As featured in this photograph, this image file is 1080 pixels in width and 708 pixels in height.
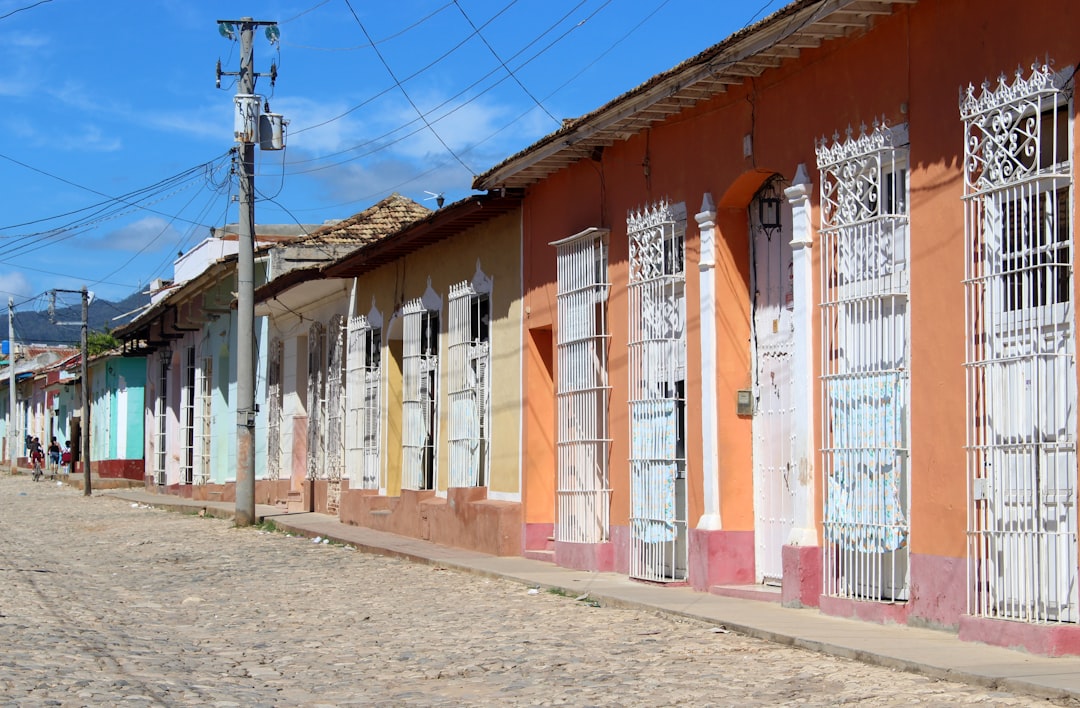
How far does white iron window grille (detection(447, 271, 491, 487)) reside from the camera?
16.6 metres

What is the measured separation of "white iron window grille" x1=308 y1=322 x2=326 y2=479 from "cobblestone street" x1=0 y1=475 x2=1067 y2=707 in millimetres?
8474

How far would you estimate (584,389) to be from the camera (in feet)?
44.8

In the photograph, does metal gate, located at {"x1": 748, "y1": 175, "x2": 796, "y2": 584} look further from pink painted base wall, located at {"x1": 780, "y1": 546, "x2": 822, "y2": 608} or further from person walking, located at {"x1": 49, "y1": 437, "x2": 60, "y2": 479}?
person walking, located at {"x1": 49, "y1": 437, "x2": 60, "y2": 479}

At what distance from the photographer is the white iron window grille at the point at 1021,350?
757cm

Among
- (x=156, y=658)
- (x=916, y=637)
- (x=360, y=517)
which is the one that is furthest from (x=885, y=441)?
(x=360, y=517)

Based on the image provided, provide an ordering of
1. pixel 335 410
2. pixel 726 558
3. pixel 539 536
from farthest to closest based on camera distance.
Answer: pixel 335 410
pixel 539 536
pixel 726 558

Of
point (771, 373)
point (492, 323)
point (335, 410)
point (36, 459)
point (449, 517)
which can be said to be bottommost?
point (36, 459)

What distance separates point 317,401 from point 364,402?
10.3 ft

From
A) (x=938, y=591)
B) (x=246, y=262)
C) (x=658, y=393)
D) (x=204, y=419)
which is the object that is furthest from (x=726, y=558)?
(x=204, y=419)

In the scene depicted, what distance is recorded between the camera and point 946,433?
8492 mm

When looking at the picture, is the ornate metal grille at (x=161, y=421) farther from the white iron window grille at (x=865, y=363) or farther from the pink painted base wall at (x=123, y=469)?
the white iron window grille at (x=865, y=363)

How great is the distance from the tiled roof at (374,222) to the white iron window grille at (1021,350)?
17.3 meters

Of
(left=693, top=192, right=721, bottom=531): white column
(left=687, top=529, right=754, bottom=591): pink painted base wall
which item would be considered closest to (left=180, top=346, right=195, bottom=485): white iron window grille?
(left=693, top=192, right=721, bottom=531): white column

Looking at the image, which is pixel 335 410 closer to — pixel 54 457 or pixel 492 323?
pixel 492 323
